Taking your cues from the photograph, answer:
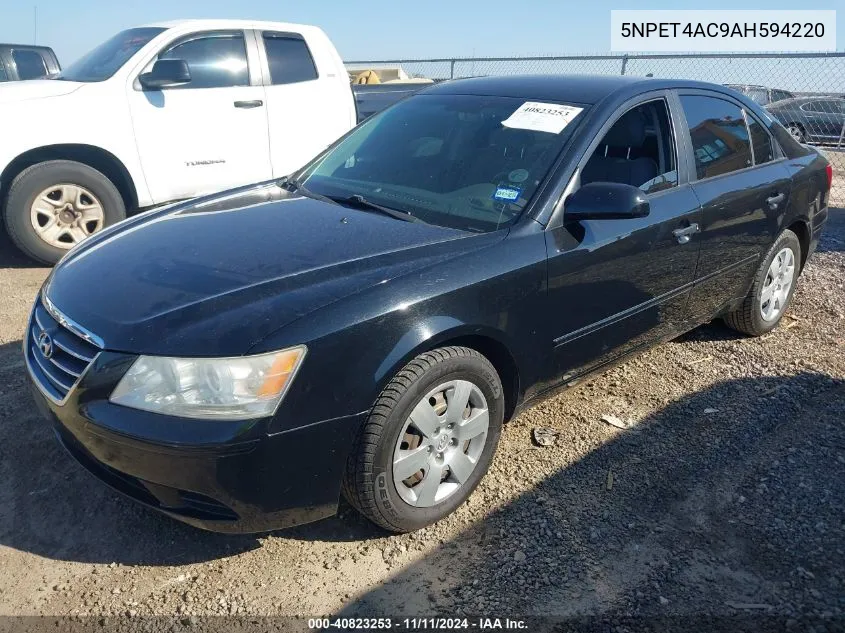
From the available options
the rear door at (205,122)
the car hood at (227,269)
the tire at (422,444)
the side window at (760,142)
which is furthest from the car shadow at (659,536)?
the rear door at (205,122)

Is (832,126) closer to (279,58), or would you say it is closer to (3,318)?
(279,58)

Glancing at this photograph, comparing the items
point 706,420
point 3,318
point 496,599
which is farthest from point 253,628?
point 3,318

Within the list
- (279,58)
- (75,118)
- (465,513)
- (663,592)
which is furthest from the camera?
(279,58)

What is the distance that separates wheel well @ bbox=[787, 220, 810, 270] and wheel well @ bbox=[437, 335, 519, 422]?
260cm

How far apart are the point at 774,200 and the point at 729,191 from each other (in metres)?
0.55

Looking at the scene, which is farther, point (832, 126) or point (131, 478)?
point (832, 126)

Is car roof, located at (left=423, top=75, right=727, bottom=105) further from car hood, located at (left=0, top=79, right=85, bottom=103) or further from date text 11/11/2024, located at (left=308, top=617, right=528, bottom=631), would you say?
car hood, located at (left=0, top=79, right=85, bottom=103)

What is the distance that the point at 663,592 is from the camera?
2439mm

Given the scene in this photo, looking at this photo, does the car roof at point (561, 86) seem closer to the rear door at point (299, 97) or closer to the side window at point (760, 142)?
the side window at point (760, 142)

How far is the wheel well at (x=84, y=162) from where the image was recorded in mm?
5371

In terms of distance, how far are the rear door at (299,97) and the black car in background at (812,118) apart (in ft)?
26.1

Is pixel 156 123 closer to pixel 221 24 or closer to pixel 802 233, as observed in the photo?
pixel 221 24

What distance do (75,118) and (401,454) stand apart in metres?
4.42

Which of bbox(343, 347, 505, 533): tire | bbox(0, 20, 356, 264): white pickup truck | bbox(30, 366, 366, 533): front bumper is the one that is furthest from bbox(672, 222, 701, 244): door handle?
bbox(0, 20, 356, 264): white pickup truck
